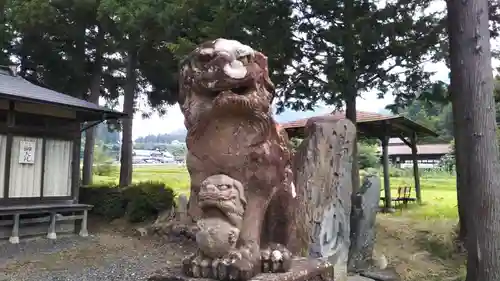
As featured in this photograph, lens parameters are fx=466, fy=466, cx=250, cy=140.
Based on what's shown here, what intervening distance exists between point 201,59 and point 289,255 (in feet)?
4.17

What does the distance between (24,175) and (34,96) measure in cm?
175

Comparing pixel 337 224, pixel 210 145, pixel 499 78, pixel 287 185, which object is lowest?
pixel 337 224

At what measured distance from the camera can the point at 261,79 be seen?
8.82 feet

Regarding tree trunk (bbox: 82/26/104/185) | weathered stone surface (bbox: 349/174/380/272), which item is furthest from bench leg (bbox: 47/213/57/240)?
weathered stone surface (bbox: 349/174/380/272)

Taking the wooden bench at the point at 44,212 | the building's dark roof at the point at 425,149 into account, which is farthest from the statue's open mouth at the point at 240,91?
the building's dark roof at the point at 425,149

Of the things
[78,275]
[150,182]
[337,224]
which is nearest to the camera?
[337,224]

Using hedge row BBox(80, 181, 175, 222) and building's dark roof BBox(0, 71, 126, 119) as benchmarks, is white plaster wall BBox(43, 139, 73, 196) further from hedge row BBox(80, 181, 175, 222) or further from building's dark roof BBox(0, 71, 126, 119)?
hedge row BBox(80, 181, 175, 222)

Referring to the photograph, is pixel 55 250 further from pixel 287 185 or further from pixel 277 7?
pixel 287 185

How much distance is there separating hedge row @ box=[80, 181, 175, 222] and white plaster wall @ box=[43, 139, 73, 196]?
157 cm

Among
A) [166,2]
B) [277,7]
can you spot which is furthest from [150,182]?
[277,7]

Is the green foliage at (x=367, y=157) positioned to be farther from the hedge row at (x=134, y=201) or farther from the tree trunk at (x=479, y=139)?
the tree trunk at (x=479, y=139)

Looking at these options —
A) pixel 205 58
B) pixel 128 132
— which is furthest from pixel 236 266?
pixel 128 132

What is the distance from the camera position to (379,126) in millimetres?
14242

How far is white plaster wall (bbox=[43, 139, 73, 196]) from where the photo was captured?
34.4 feet
